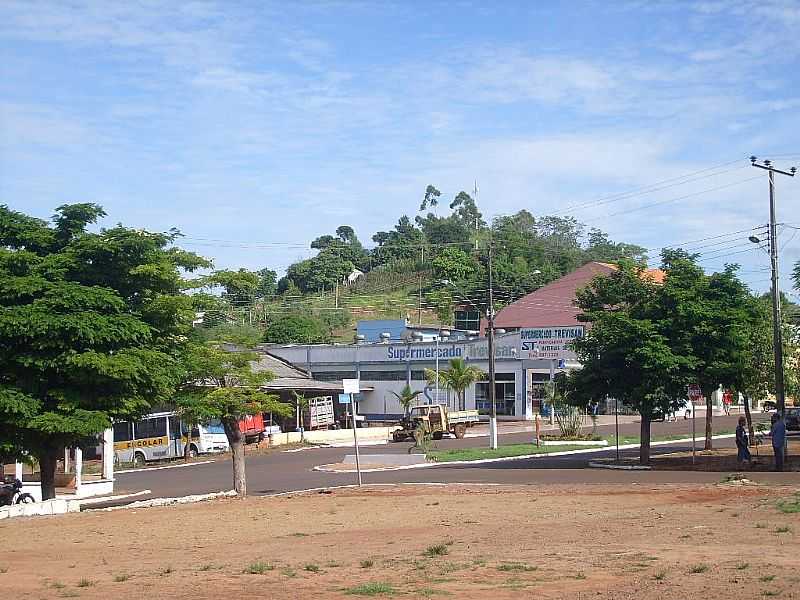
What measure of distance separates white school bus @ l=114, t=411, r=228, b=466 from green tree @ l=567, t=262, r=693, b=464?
21.4 m

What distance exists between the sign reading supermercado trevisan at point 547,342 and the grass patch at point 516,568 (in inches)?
2115

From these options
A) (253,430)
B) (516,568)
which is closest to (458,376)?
A: (253,430)

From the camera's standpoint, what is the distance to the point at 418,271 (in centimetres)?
13262

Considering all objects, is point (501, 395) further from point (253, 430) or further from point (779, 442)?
point (779, 442)

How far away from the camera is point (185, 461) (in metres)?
48.8

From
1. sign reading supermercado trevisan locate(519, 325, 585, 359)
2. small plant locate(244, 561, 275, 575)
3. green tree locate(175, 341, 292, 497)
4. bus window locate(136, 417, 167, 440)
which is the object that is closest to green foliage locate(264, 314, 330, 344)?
sign reading supermercado trevisan locate(519, 325, 585, 359)

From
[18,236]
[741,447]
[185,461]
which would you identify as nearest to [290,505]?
[18,236]

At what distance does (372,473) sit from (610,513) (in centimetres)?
1770

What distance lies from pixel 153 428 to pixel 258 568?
3808 centimetres

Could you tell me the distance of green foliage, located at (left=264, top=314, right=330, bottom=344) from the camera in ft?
323

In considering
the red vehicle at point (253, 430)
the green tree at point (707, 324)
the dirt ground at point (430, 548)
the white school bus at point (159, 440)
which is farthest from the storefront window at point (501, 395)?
the dirt ground at point (430, 548)

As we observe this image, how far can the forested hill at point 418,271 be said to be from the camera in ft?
362

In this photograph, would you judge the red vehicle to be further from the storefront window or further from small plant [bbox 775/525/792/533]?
small plant [bbox 775/525/792/533]

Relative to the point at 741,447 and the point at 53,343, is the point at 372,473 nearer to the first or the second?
the point at 741,447
